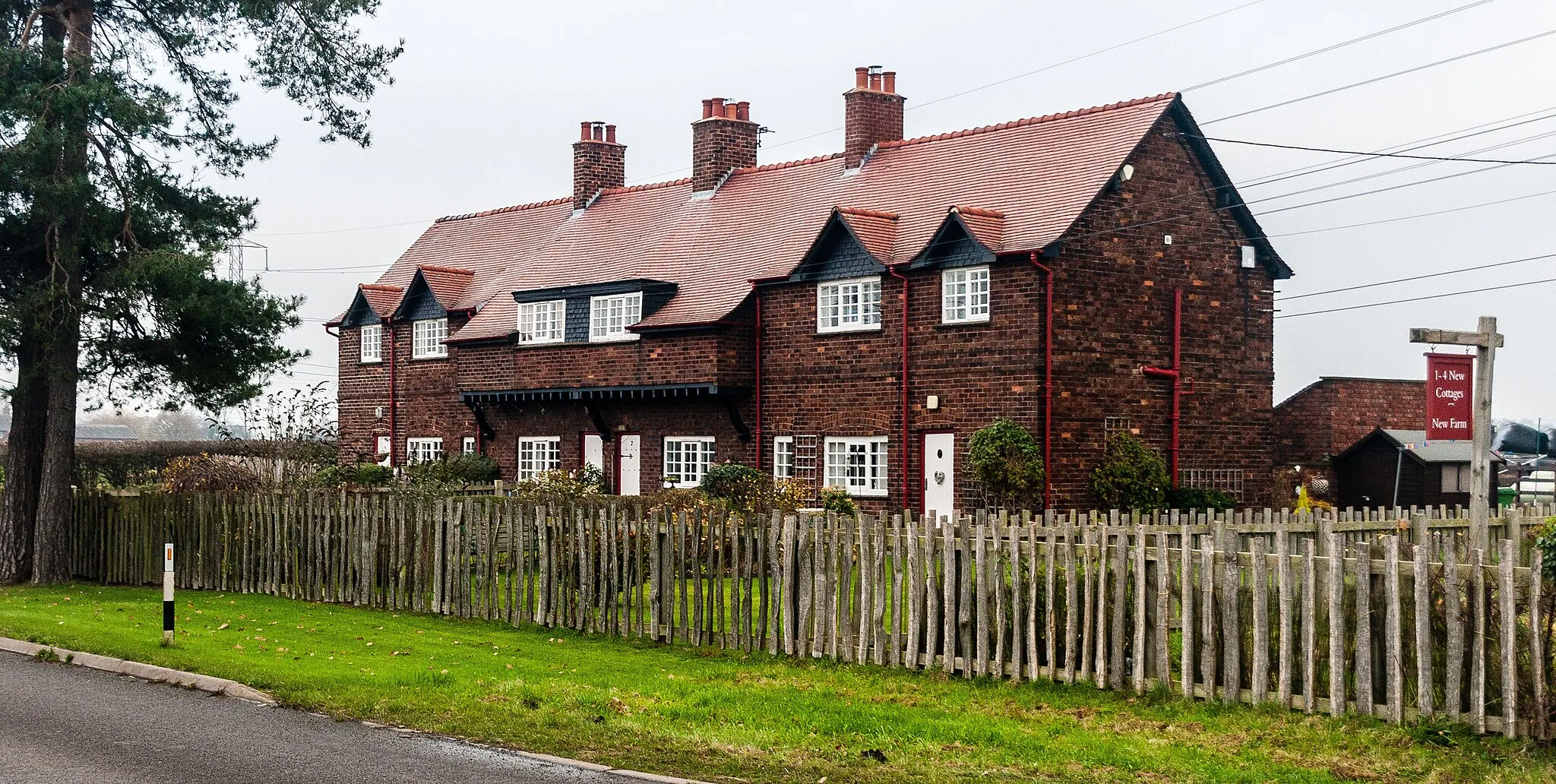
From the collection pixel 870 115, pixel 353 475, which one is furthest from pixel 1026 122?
pixel 353 475

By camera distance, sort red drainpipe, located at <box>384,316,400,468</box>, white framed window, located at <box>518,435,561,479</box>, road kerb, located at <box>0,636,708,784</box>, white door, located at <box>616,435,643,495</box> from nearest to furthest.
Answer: road kerb, located at <box>0,636,708,784</box>, white door, located at <box>616,435,643,495</box>, white framed window, located at <box>518,435,561,479</box>, red drainpipe, located at <box>384,316,400,468</box>

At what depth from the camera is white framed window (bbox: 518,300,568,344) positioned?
3909 centimetres

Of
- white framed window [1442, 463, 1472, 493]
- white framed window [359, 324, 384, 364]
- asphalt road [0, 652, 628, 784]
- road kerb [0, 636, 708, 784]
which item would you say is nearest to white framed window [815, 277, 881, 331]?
white framed window [1442, 463, 1472, 493]

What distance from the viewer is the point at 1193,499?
101 feet

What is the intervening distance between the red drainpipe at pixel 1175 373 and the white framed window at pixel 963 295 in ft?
12.4

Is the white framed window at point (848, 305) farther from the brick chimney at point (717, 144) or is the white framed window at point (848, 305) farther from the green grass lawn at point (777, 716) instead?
the green grass lawn at point (777, 716)

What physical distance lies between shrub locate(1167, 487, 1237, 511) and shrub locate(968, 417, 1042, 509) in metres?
3.42

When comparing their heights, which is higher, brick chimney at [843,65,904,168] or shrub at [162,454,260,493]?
brick chimney at [843,65,904,168]

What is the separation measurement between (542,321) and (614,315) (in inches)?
107

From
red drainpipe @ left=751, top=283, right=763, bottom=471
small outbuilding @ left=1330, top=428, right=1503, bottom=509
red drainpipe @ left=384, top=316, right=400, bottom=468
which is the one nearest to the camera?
small outbuilding @ left=1330, top=428, right=1503, bottom=509

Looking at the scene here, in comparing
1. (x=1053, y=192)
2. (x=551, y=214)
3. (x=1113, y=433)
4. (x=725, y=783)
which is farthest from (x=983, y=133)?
(x=725, y=783)

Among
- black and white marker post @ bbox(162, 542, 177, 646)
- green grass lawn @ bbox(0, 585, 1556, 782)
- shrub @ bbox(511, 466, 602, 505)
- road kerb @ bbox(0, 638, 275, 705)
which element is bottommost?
road kerb @ bbox(0, 638, 275, 705)

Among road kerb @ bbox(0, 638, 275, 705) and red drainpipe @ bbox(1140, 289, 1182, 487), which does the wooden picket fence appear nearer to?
road kerb @ bbox(0, 638, 275, 705)

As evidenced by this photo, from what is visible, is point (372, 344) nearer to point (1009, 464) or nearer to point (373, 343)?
point (373, 343)
